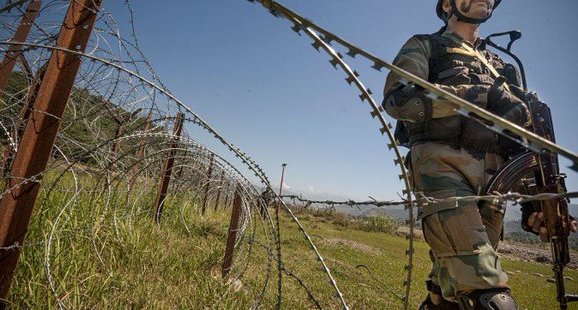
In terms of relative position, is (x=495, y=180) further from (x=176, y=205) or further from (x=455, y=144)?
(x=176, y=205)

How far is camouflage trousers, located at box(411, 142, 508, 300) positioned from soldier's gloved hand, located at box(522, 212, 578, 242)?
156 millimetres

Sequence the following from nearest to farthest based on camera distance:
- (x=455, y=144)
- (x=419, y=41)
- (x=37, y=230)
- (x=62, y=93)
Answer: (x=62, y=93) → (x=455, y=144) → (x=419, y=41) → (x=37, y=230)

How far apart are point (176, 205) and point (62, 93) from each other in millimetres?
3794

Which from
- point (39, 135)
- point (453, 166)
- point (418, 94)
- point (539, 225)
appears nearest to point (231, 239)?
point (39, 135)

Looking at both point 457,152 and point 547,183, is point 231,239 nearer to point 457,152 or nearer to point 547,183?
point 457,152

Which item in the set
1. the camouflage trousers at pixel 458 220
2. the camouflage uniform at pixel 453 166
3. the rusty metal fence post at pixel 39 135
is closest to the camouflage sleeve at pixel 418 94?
the camouflage uniform at pixel 453 166

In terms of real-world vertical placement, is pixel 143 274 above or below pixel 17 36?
below

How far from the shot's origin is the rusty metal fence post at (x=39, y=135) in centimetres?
150

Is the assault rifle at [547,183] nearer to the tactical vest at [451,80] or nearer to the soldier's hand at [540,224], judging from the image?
the soldier's hand at [540,224]

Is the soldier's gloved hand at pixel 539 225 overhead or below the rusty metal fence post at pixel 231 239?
overhead

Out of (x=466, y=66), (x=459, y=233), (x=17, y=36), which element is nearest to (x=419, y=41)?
(x=466, y=66)

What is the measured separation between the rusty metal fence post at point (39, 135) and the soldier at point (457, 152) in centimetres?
158

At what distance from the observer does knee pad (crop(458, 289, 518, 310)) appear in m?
1.40

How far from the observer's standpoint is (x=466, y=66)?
212 centimetres
